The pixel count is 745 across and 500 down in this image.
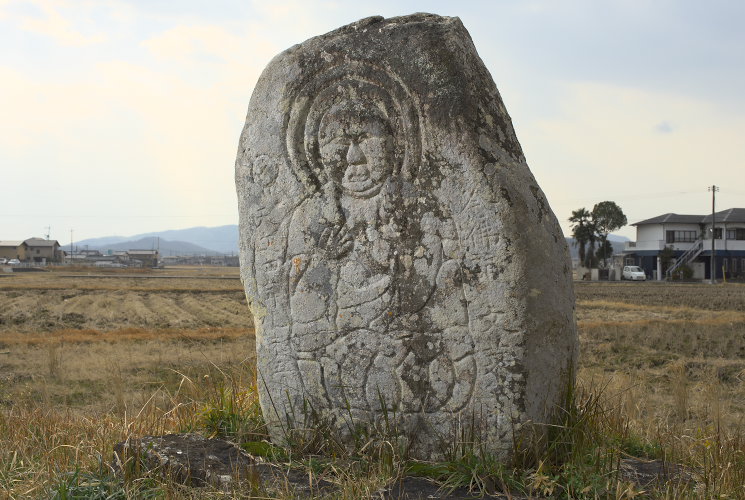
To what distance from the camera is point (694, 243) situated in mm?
52219

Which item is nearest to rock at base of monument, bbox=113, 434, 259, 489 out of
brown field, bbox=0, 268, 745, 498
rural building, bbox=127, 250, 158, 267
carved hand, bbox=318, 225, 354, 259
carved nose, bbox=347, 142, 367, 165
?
brown field, bbox=0, 268, 745, 498

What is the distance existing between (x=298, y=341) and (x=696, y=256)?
50.4 m

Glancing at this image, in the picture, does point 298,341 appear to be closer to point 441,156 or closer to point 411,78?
point 441,156

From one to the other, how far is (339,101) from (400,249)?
101 centimetres

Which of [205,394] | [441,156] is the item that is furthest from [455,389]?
[205,394]

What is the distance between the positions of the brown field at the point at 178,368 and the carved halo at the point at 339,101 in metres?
1.73

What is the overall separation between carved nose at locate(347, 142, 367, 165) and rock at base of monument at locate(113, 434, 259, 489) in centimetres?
183

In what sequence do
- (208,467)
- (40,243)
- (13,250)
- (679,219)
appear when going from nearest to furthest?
(208,467)
(679,219)
(13,250)
(40,243)

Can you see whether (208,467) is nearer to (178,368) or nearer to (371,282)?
(371,282)

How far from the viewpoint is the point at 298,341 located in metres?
4.69

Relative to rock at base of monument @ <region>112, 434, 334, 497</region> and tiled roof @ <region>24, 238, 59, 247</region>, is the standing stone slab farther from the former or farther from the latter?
tiled roof @ <region>24, 238, 59, 247</region>

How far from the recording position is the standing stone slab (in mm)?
4203

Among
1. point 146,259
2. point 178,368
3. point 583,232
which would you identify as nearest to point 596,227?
point 583,232

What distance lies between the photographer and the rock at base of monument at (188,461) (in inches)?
165
